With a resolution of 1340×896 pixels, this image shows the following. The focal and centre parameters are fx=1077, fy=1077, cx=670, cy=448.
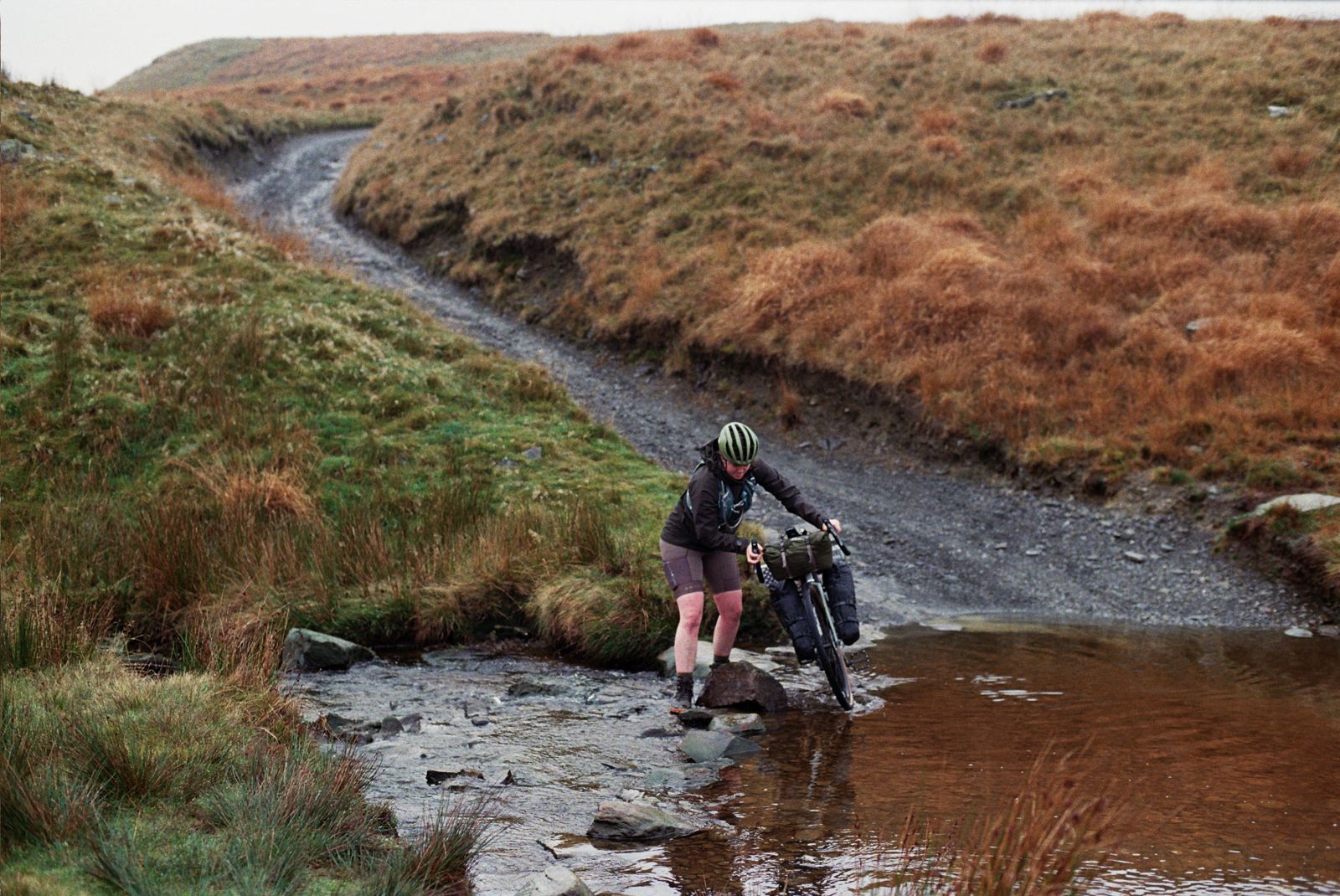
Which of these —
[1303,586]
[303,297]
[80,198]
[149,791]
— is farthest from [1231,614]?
[80,198]

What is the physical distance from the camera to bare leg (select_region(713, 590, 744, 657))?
8281 mm

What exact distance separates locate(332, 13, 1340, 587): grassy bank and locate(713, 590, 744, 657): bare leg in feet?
21.3

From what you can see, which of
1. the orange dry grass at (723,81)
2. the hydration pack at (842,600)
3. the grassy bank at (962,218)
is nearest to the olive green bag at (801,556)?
the hydration pack at (842,600)

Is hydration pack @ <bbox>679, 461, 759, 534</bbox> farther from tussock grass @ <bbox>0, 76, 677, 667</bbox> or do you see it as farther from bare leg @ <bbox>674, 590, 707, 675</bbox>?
tussock grass @ <bbox>0, 76, 677, 667</bbox>

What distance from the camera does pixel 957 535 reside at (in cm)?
1354

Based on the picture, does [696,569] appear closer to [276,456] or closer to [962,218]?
[276,456]

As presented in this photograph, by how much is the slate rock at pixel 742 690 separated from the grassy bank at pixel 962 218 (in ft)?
20.7

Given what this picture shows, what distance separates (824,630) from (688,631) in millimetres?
1017

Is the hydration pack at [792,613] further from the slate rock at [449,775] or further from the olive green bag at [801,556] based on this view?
the slate rock at [449,775]

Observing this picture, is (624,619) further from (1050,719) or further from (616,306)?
(616,306)

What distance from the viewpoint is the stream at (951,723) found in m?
5.34

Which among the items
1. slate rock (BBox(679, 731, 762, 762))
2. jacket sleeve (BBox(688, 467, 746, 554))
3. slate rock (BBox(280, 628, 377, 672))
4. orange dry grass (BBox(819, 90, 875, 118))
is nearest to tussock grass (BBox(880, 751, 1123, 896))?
slate rock (BBox(679, 731, 762, 762))

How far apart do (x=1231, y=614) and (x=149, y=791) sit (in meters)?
10.2

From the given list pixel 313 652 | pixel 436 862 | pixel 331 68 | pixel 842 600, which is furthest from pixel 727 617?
pixel 331 68
